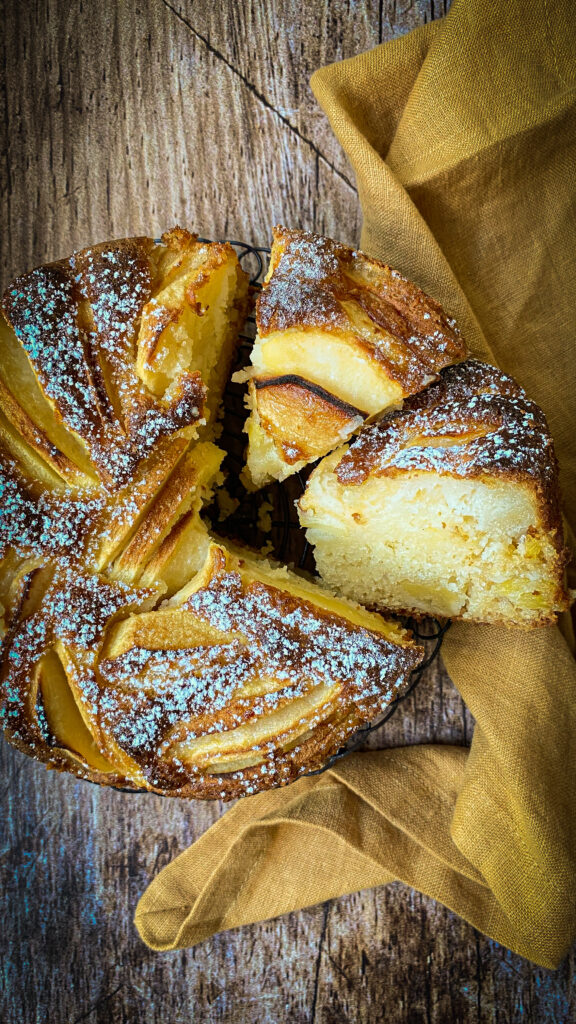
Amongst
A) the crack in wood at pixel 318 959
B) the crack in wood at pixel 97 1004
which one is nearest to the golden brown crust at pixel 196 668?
the crack in wood at pixel 318 959

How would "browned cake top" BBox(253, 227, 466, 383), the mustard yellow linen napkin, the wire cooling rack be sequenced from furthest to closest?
the wire cooling rack, the mustard yellow linen napkin, "browned cake top" BBox(253, 227, 466, 383)

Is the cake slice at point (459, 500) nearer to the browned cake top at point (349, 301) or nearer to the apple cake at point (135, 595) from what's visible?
the browned cake top at point (349, 301)

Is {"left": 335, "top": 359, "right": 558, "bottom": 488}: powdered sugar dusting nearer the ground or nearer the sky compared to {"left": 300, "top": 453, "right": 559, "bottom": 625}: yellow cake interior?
nearer the sky

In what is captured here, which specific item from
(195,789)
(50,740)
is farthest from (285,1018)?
(50,740)

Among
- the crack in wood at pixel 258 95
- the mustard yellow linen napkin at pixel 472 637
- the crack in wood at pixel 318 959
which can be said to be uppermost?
the crack in wood at pixel 258 95

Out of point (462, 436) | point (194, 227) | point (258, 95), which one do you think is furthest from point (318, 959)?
point (258, 95)

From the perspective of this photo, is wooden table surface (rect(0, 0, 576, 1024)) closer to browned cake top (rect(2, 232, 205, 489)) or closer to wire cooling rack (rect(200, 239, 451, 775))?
wire cooling rack (rect(200, 239, 451, 775))

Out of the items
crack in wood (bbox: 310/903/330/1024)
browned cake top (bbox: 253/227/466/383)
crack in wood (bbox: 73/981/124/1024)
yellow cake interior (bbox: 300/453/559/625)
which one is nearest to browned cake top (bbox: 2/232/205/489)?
browned cake top (bbox: 253/227/466/383)

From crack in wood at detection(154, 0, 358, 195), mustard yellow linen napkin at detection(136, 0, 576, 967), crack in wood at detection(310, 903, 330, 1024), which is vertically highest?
crack in wood at detection(154, 0, 358, 195)
